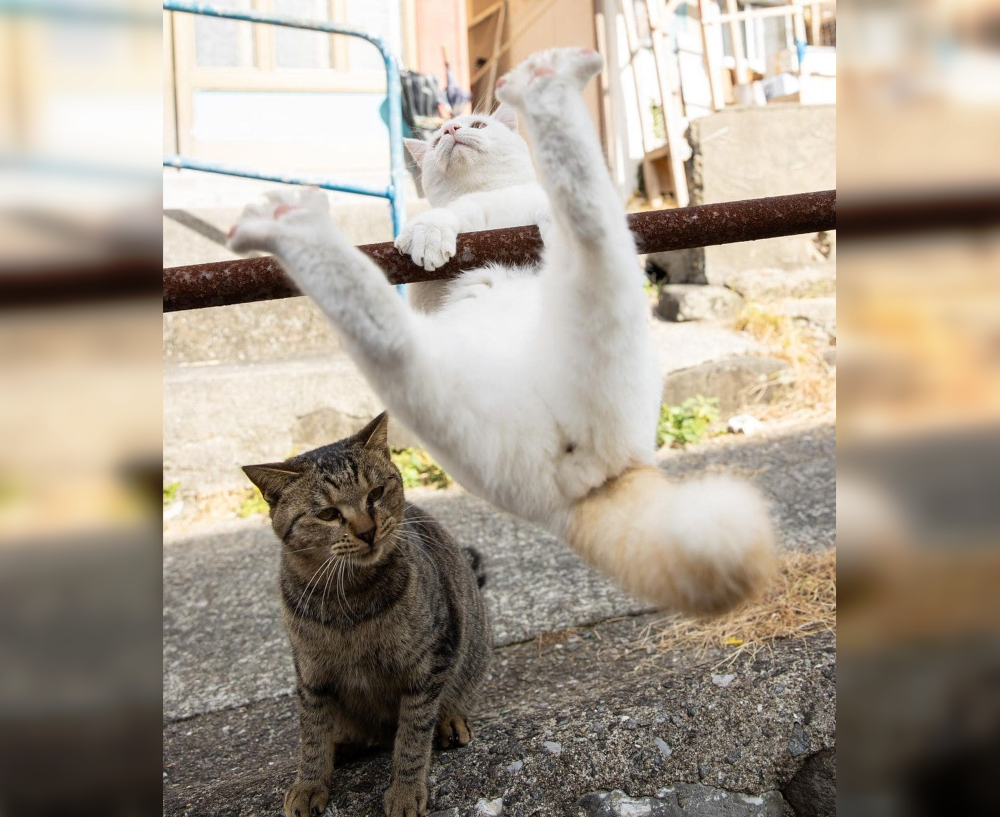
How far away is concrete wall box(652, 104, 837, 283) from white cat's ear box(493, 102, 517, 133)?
146 inches

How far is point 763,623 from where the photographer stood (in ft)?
7.16

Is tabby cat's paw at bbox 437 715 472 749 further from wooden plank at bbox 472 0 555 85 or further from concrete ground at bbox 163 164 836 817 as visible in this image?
wooden plank at bbox 472 0 555 85

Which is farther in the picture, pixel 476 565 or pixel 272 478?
pixel 476 565

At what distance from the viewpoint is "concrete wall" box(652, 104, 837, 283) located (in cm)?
507

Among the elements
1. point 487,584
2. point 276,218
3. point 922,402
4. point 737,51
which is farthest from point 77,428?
point 737,51

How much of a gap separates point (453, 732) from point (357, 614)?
455 millimetres

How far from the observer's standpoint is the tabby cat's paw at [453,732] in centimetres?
182

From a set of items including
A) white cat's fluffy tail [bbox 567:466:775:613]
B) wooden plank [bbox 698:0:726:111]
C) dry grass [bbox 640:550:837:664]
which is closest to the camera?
white cat's fluffy tail [bbox 567:466:775:613]

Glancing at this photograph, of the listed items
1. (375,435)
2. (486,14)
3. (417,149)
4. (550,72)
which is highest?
(486,14)

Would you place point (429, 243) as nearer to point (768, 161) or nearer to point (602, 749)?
point (602, 749)

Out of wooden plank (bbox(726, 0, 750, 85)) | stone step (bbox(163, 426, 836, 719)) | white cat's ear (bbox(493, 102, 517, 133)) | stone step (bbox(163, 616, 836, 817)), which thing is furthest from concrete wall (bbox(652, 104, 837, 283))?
white cat's ear (bbox(493, 102, 517, 133))

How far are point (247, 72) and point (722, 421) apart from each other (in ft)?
13.9

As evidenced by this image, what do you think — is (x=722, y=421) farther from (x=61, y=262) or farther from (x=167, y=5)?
(x=61, y=262)

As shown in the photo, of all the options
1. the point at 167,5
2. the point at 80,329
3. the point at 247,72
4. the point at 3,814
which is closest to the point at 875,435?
the point at 80,329
